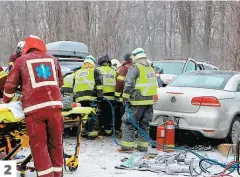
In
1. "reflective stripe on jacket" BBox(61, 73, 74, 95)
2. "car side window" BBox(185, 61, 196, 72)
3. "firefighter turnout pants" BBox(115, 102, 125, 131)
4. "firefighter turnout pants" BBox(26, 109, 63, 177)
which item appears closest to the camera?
"firefighter turnout pants" BBox(26, 109, 63, 177)

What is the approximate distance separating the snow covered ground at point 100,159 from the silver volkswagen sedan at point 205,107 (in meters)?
0.50

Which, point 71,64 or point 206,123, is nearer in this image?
point 206,123

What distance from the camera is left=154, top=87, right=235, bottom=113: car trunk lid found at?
751 centimetres

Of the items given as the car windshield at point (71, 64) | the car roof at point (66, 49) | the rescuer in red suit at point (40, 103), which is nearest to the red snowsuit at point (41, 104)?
the rescuer in red suit at point (40, 103)

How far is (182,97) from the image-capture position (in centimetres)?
761

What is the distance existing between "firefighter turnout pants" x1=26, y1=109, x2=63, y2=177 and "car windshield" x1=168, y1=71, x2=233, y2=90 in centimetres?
389

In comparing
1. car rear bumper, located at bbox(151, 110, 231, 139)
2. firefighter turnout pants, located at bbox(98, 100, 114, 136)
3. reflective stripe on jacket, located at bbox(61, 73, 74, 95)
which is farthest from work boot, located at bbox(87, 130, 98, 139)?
car rear bumper, located at bbox(151, 110, 231, 139)

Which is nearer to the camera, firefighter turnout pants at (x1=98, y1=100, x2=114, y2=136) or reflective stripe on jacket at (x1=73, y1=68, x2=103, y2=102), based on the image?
reflective stripe on jacket at (x1=73, y1=68, x2=103, y2=102)

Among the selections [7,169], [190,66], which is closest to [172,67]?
[190,66]

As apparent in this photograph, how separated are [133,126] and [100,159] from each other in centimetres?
101

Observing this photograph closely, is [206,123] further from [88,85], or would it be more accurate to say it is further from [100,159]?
[88,85]

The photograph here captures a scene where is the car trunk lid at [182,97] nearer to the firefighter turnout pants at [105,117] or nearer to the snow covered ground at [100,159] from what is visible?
the snow covered ground at [100,159]

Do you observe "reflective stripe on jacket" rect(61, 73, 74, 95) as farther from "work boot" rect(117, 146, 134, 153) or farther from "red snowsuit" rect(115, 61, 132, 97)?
"work boot" rect(117, 146, 134, 153)

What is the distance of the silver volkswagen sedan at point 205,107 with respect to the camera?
7.36 meters
